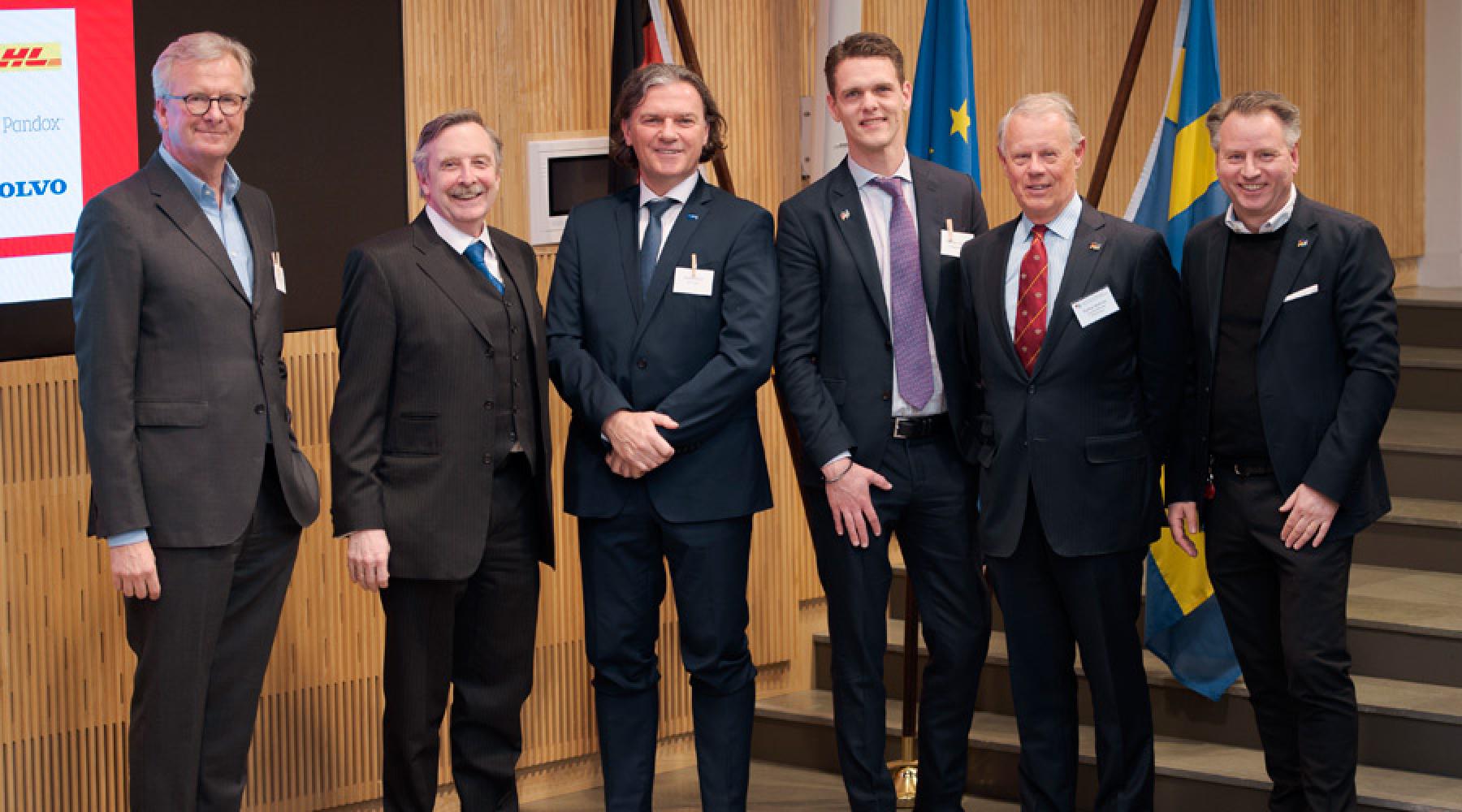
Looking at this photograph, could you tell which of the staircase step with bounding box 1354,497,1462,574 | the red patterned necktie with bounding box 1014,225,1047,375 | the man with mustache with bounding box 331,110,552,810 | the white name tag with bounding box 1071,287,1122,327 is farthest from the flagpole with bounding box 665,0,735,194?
the staircase step with bounding box 1354,497,1462,574

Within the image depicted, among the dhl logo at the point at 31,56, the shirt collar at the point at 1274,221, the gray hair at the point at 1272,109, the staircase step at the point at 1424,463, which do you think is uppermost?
the dhl logo at the point at 31,56

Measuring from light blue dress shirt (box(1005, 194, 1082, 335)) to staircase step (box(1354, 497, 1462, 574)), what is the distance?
1672 millimetres

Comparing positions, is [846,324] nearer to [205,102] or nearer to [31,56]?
[205,102]

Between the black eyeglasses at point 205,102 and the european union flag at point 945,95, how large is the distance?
177 centimetres

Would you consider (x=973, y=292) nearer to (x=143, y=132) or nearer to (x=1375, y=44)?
(x=143, y=132)

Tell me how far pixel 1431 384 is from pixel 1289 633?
7.82 feet

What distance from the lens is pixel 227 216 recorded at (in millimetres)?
3422

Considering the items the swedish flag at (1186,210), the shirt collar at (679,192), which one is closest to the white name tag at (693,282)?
the shirt collar at (679,192)

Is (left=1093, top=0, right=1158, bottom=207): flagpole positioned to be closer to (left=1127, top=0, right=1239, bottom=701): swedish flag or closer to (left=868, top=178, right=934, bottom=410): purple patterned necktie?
(left=1127, top=0, right=1239, bottom=701): swedish flag

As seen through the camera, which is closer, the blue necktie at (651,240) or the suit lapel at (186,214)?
the suit lapel at (186,214)

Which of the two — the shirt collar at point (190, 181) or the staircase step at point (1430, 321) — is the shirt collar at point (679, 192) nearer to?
the shirt collar at point (190, 181)

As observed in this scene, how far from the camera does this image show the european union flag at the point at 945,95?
436 centimetres

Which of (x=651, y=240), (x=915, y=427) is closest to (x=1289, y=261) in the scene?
(x=915, y=427)

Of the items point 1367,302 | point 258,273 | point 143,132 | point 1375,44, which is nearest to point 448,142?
point 258,273
